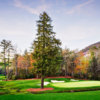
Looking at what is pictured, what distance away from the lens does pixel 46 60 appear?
17766 mm

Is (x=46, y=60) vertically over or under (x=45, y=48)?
under

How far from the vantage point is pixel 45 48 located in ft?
59.7

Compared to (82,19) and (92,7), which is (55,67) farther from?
(92,7)

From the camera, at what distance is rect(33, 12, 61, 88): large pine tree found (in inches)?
712

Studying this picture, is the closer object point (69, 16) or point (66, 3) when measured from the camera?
point (66, 3)

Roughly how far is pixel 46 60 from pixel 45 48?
2.20m

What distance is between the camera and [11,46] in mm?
36312

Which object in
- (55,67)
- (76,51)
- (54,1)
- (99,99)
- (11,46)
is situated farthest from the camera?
(76,51)

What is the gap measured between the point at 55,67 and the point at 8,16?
13173 mm

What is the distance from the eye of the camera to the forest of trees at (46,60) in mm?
18331

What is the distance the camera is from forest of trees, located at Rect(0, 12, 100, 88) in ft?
60.1

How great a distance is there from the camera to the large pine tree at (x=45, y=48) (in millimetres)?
18094

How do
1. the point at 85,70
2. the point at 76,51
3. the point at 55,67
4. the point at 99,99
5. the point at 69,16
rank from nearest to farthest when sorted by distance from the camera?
the point at 99,99
the point at 55,67
the point at 69,16
the point at 85,70
the point at 76,51

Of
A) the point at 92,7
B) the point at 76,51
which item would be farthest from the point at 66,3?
the point at 76,51
